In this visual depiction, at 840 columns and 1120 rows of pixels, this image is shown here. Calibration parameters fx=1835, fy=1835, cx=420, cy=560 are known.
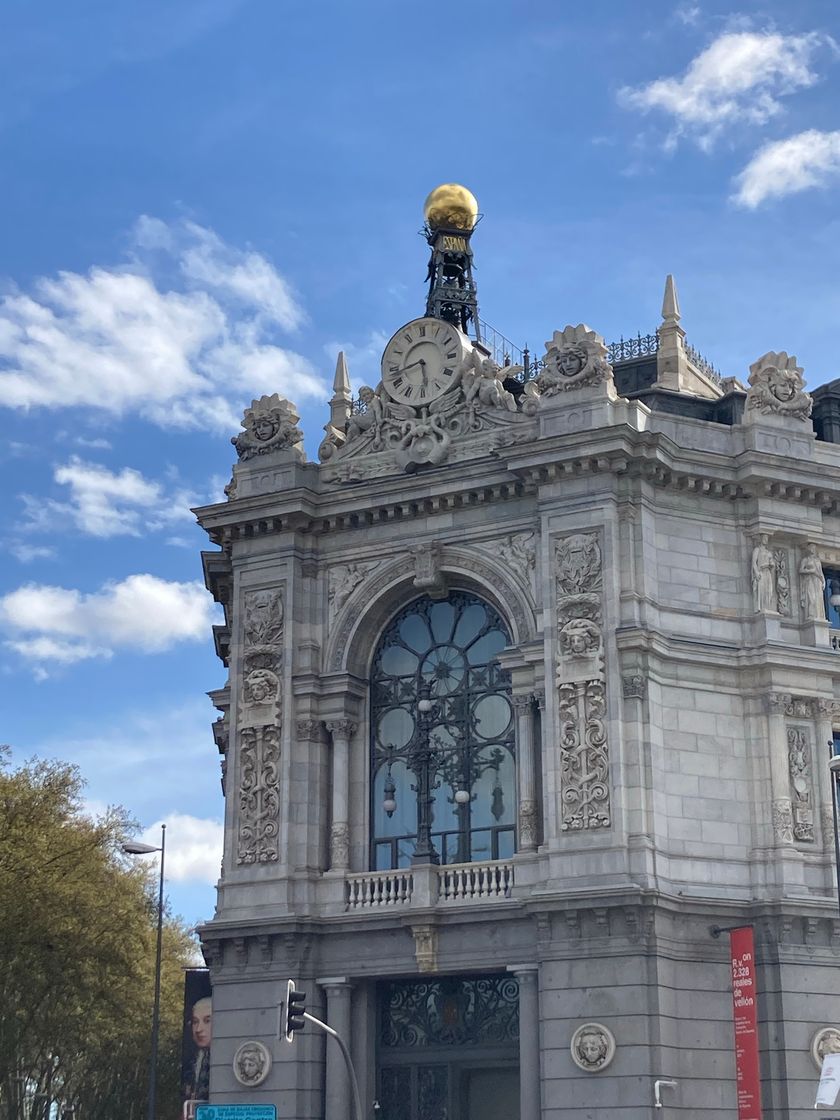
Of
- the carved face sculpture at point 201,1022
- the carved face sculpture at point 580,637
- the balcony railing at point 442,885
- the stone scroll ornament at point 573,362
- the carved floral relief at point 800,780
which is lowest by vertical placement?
the carved face sculpture at point 201,1022

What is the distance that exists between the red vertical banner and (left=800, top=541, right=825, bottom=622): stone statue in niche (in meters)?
8.39

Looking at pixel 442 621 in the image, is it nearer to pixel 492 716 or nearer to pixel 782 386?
pixel 492 716

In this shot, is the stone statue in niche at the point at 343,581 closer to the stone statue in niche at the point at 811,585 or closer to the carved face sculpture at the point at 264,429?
the carved face sculpture at the point at 264,429

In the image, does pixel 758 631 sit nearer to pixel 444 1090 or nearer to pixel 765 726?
pixel 765 726

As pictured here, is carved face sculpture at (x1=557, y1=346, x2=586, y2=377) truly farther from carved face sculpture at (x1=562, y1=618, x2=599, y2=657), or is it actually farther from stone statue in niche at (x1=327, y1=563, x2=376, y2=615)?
stone statue in niche at (x1=327, y1=563, x2=376, y2=615)

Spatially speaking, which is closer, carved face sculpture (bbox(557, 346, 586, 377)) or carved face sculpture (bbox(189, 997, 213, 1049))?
carved face sculpture (bbox(557, 346, 586, 377))

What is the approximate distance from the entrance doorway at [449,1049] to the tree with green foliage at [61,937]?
15813 millimetres

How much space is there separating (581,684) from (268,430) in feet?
39.2

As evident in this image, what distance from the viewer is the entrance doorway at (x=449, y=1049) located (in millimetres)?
42531

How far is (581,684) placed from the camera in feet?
138

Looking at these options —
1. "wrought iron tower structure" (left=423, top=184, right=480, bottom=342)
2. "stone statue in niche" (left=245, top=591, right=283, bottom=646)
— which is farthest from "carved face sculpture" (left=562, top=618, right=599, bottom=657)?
"wrought iron tower structure" (left=423, top=184, right=480, bottom=342)

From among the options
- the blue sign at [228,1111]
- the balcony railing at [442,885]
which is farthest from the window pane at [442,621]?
the blue sign at [228,1111]

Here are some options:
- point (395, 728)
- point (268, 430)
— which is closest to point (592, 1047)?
point (395, 728)

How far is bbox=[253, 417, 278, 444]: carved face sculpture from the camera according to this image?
4869 cm
